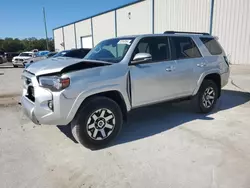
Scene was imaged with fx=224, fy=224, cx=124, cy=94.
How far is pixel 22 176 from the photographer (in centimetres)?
296

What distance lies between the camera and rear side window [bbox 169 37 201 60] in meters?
4.67

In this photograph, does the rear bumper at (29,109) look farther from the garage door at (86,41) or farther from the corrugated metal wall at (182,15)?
the garage door at (86,41)

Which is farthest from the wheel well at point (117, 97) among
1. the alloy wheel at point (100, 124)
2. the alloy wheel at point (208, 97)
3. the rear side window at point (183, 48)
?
the alloy wheel at point (208, 97)

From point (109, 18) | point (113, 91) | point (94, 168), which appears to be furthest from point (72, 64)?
point (109, 18)

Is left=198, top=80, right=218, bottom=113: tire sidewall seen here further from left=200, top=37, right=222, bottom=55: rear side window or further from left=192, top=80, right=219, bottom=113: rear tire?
left=200, top=37, right=222, bottom=55: rear side window

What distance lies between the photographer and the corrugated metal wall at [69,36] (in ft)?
125

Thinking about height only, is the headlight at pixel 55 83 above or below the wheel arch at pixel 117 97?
above

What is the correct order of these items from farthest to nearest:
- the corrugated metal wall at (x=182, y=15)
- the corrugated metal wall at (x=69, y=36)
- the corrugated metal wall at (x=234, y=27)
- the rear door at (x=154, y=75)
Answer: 1. the corrugated metal wall at (x=69, y=36)
2. the corrugated metal wall at (x=182, y=15)
3. the corrugated metal wall at (x=234, y=27)
4. the rear door at (x=154, y=75)

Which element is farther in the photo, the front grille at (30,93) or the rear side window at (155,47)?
the rear side window at (155,47)

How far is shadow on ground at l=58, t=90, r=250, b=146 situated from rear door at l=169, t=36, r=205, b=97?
1.89 ft

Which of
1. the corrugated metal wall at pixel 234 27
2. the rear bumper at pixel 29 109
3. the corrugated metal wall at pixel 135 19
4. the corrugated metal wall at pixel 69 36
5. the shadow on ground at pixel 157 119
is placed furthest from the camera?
the corrugated metal wall at pixel 69 36

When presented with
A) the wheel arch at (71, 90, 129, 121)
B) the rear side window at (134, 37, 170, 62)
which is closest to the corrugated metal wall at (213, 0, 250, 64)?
the rear side window at (134, 37, 170, 62)

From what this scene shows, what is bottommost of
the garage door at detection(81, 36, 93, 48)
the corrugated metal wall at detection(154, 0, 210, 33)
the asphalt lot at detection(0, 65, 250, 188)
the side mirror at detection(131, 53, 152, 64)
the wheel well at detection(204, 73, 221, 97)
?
the asphalt lot at detection(0, 65, 250, 188)

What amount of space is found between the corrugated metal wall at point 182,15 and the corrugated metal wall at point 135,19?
1184mm
